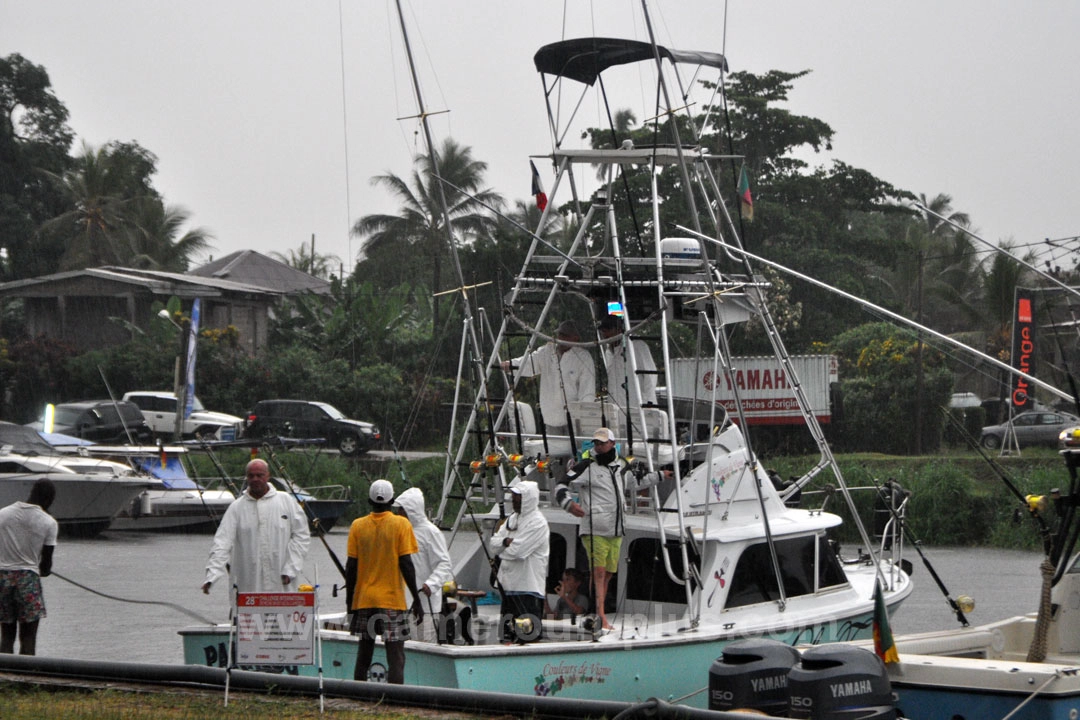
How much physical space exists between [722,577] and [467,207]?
4153 centimetres

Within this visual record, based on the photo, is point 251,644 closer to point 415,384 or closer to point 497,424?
point 497,424

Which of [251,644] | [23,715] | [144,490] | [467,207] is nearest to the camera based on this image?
[23,715]

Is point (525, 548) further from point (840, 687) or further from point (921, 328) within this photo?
point (921, 328)

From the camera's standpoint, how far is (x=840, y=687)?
698 centimetres

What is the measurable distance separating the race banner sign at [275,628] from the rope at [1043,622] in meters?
4.36

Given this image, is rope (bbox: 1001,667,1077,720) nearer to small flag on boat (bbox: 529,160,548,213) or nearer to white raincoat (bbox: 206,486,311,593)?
white raincoat (bbox: 206,486,311,593)

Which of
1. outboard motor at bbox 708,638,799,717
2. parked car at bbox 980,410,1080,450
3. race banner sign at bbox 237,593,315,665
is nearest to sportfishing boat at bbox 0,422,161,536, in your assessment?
parked car at bbox 980,410,1080,450

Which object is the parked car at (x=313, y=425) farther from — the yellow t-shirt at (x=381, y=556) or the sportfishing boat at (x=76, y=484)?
the yellow t-shirt at (x=381, y=556)

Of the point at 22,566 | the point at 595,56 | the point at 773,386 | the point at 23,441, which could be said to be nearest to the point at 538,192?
the point at 595,56

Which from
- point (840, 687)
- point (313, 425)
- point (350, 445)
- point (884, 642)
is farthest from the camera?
point (313, 425)

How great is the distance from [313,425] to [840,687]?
96.9 ft

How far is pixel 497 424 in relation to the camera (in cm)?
1144

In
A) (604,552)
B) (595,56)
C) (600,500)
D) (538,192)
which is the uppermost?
(595,56)

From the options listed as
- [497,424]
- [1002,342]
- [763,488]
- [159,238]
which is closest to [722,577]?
[763,488]
